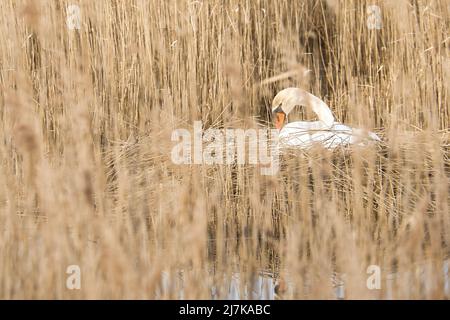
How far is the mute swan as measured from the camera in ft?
12.3

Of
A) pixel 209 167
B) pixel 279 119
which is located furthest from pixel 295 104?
pixel 209 167

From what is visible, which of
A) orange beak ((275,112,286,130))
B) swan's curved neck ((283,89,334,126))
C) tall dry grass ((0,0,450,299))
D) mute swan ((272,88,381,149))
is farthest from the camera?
orange beak ((275,112,286,130))

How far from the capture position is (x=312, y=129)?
3.78m

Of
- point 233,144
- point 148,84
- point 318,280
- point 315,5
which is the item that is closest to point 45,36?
point 148,84

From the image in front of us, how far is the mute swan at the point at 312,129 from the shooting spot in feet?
12.3

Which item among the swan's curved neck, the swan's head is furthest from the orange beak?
the swan's curved neck

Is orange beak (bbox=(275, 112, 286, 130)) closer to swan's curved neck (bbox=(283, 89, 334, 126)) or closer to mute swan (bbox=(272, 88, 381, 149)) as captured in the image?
mute swan (bbox=(272, 88, 381, 149))

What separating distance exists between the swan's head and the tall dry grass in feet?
0.37

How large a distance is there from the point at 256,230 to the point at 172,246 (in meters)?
0.47

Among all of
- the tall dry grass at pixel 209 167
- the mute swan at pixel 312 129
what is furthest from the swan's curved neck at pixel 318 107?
the tall dry grass at pixel 209 167

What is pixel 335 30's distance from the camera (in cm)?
496
